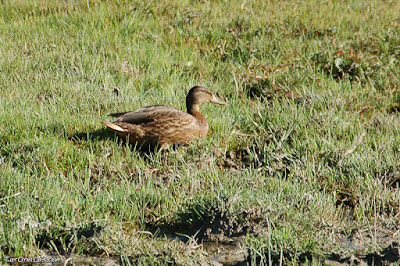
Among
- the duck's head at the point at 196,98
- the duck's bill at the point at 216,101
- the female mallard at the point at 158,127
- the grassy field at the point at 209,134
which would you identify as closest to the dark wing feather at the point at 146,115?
the female mallard at the point at 158,127

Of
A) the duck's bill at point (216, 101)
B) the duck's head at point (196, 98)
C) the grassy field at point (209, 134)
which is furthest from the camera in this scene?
the duck's bill at point (216, 101)

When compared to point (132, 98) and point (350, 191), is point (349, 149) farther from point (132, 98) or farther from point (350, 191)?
point (132, 98)

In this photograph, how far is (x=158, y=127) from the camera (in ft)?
16.5

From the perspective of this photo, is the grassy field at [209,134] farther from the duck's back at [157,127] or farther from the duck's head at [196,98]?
the duck's head at [196,98]

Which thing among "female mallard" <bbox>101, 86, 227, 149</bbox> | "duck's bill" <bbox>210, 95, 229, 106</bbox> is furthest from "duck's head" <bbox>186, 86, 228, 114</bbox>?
"female mallard" <bbox>101, 86, 227, 149</bbox>

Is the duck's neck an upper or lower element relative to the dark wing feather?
lower

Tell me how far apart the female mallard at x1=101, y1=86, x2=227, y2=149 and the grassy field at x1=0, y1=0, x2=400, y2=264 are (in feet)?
0.43

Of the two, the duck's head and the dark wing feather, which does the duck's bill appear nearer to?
the duck's head

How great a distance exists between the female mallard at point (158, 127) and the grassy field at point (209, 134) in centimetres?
13

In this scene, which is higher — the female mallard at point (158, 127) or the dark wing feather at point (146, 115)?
the dark wing feather at point (146, 115)

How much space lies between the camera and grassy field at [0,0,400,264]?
11.3 feet

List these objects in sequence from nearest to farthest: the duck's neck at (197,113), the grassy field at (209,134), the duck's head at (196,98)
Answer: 1. the grassy field at (209,134)
2. the duck's neck at (197,113)
3. the duck's head at (196,98)

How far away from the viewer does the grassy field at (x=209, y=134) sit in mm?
3430

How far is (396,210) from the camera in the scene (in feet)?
13.1
